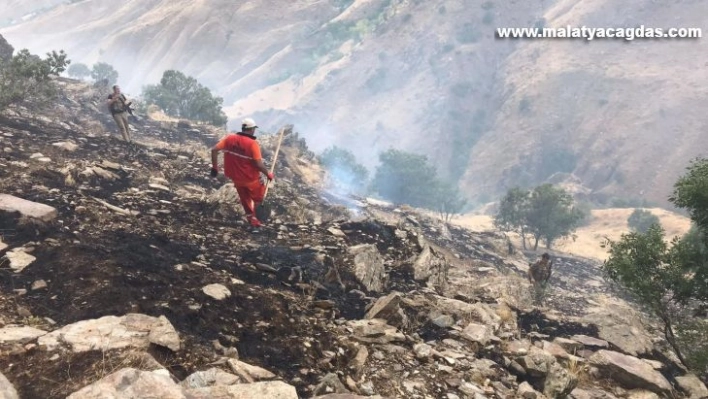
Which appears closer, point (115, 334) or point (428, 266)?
point (115, 334)

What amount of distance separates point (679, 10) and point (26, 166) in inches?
4260

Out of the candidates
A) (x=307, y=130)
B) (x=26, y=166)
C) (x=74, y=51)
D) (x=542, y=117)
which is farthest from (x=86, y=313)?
(x=74, y=51)

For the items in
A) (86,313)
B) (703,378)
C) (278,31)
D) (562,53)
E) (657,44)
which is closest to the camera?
(86,313)

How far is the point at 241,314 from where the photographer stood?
4.89 metres

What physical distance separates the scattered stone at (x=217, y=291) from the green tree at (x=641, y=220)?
48312 mm

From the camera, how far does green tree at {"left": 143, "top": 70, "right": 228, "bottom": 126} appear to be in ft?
112

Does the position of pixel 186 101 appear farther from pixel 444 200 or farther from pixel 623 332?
pixel 623 332

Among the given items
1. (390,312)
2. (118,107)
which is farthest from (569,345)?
(118,107)

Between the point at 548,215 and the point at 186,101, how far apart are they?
34.1 metres

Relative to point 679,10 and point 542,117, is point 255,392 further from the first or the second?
point 679,10

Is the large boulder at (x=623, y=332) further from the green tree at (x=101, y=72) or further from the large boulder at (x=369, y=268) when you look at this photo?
the green tree at (x=101, y=72)

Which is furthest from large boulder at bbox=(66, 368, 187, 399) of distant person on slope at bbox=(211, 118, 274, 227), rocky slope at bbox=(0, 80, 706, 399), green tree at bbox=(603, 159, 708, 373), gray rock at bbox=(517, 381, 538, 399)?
green tree at bbox=(603, 159, 708, 373)

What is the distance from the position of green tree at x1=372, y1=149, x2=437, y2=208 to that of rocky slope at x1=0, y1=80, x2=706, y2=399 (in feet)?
149

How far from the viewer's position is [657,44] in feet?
255
